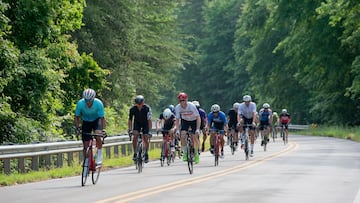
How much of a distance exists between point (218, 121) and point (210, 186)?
10454mm

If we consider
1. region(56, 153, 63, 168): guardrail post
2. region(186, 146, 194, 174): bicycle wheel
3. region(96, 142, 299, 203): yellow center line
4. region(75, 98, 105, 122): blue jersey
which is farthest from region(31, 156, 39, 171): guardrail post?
region(75, 98, 105, 122): blue jersey

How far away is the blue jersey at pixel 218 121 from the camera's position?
27250mm

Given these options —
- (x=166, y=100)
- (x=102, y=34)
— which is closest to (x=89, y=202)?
(x=102, y=34)

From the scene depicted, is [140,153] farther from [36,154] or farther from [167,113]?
[167,113]

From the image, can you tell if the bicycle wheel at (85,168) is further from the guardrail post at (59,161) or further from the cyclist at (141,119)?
the guardrail post at (59,161)

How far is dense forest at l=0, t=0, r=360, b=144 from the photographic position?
1004 inches

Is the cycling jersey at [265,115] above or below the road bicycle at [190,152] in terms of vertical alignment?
above

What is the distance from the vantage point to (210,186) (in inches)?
665

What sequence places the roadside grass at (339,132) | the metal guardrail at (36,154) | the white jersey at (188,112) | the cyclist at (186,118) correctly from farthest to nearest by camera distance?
1. the roadside grass at (339,132)
2. the white jersey at (188,112)
3. the cyclist at (186,118)
4. the metal guardrail at (36,154)

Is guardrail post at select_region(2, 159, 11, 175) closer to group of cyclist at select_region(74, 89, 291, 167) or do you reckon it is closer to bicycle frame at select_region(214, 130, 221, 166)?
group of cyclist at select_region(74, 89, 291, 167)

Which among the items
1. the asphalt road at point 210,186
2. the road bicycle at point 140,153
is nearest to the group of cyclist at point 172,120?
the road bicycle at point 140,153

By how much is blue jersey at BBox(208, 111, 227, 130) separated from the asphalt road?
323 centimetres

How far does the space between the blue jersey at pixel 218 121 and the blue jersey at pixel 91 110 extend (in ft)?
32.6

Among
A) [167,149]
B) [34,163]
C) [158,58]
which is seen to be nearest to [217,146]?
[167,149]
